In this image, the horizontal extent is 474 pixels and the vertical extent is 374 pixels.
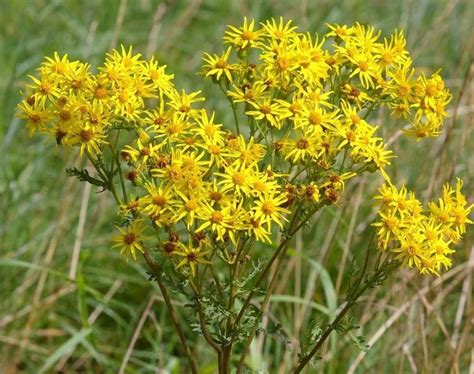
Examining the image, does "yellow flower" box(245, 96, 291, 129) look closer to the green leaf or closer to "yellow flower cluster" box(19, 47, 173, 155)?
"yellow flower cluster" box(19, 47, 173, 155)

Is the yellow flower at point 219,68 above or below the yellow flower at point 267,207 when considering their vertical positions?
above

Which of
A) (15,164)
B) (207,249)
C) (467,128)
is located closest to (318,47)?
(207,249)

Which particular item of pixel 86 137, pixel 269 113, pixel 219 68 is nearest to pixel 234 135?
pixel 269 113

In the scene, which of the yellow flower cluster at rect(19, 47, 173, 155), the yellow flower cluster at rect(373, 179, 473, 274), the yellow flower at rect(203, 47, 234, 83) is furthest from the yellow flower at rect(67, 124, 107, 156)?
the yellow flower cluster at rect(373, 179, 473, 274)

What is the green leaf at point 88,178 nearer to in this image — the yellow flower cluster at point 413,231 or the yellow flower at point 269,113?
the yellow flower at point 269,113

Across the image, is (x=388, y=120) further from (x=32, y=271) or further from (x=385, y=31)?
(x=32, y=271)

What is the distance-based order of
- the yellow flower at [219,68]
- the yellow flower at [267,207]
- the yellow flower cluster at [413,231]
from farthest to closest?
1. the yellow flower at [219,68]
2. the yellow flower cluster at [413,231]
3. the yellow flower at [267,207]

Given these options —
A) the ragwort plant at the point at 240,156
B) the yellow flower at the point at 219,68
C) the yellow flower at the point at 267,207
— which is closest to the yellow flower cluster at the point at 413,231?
the ragwort plant at the point at 240,156

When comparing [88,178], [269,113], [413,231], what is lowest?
[88,178]

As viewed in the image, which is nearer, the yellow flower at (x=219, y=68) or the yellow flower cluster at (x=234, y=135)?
the yellow flower cluster at (x=234, y=135)

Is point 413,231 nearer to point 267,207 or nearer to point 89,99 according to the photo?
point 267,207
